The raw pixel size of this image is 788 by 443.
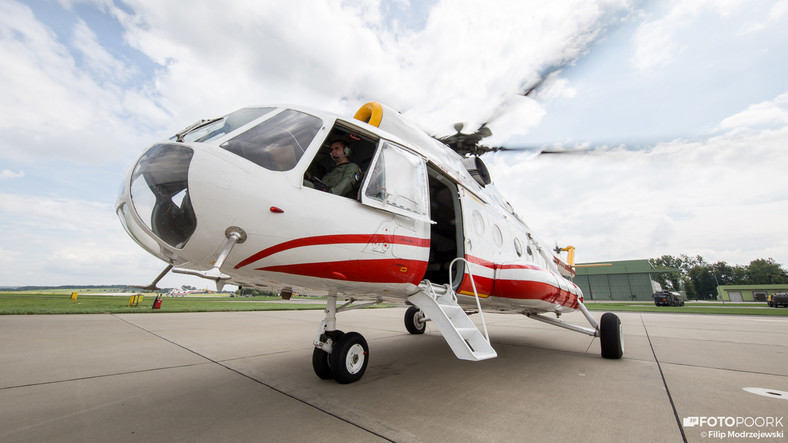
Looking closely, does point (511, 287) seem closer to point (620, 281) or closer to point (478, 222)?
point (478, 222)

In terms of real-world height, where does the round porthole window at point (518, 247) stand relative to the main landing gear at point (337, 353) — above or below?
above

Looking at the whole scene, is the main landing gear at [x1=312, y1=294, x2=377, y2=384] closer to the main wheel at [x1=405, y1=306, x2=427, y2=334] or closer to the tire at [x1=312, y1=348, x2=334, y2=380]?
the tire at [x1=312, y1=348, x2=334, y2=380]

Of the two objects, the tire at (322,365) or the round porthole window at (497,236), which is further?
the round porthole window at (497,236)

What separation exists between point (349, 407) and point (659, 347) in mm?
6869

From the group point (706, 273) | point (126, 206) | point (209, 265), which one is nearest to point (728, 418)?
point (209, 265)

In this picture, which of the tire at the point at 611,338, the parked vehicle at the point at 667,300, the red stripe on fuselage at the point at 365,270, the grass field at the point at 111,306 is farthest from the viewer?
the parked vehicle at the point at 667,300

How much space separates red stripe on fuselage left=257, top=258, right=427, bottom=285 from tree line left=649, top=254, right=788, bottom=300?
98.2 meters

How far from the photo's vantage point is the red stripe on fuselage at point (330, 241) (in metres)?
2.35

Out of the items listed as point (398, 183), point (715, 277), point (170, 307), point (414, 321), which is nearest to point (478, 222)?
point (398, 183)

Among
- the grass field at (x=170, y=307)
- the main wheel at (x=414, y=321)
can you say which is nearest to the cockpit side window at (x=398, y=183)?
the main wheel at (x=414, y=321)

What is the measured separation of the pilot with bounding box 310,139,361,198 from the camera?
2.89 m

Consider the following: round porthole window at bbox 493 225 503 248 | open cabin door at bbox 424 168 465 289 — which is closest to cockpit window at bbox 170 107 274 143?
open cabin door at bbox 424 168 465 289

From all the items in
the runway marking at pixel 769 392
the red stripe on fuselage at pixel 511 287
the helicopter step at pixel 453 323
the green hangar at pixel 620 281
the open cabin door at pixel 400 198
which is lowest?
the runway marking at pixel 769 392

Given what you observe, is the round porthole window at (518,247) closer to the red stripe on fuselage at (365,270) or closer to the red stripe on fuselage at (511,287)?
the red stripe on fuselage at (511,287)
